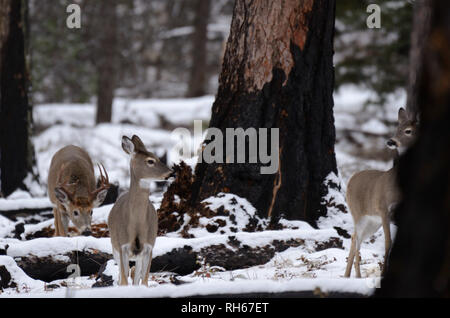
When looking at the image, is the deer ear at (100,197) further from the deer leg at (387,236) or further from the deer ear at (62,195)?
the deer leg at (387,236)

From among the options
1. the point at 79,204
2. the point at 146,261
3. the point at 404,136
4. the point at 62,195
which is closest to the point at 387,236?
the point at 404,136

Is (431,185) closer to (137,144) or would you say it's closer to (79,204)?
(137,144)

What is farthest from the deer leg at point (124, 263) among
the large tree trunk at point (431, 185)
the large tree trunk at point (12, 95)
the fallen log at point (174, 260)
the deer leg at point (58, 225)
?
the large tree trunk at point (12, 95)

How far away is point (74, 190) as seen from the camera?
707 centimetres

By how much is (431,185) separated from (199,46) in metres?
24.9

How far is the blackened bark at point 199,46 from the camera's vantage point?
26.6 m

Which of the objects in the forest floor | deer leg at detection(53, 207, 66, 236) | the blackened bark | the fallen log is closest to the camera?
the forest floor

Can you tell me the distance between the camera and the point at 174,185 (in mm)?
7590

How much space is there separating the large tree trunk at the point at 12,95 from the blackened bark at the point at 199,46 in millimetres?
16217

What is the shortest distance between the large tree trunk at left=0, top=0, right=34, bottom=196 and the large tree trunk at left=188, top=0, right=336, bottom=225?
4431 millimetres

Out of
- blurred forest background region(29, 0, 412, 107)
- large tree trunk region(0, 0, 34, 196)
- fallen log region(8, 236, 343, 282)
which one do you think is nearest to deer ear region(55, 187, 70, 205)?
fallen log region(8, 236, 343, 282)

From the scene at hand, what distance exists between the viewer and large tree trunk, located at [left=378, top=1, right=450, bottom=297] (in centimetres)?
265

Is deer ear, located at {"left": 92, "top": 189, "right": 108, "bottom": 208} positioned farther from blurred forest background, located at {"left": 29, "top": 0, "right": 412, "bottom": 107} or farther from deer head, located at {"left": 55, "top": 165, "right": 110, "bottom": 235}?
A: blurred forest background, located at {"left": 29, "top": 0, "right": 412, "bottom": 107}
